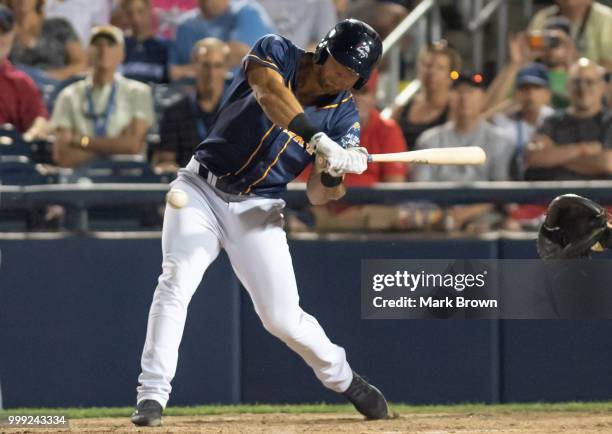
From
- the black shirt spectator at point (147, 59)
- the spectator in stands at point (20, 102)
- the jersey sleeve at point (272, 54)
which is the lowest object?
the jersey sleeve at point (272, 54)

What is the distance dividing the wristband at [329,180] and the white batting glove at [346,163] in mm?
266

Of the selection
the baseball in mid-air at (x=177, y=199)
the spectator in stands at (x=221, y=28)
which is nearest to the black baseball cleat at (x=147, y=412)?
the baseball in mid-air at (x=177, y=199)

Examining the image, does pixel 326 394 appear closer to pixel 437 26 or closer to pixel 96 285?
pixel 96 285

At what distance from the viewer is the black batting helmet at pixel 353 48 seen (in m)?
4.70

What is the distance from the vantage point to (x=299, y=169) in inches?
203

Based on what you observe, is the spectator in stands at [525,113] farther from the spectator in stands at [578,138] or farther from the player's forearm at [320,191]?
the player's forearm at [320,191]

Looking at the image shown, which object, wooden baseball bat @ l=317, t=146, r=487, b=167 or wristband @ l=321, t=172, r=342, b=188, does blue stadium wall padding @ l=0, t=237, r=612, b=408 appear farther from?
wristband @ l=321, t=172, r=342, b=188

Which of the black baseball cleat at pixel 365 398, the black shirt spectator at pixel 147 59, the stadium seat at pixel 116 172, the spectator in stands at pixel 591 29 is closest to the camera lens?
the black baseball cleat at pixel 365 398

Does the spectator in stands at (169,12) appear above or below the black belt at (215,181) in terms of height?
above

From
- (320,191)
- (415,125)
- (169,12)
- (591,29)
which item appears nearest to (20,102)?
(169,12)

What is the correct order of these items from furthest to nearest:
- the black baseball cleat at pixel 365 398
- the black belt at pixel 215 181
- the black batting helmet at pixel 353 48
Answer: the black baseball cleat at pixel 365 398 → the black belt at pixel 215 181 → the black batting helmet at pixel 353 48

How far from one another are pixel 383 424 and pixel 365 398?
213 mm

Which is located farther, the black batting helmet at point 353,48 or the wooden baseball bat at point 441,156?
the wooden baseball bat at point 441,156

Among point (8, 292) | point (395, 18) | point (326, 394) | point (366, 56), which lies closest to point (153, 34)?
point (395, 18)
